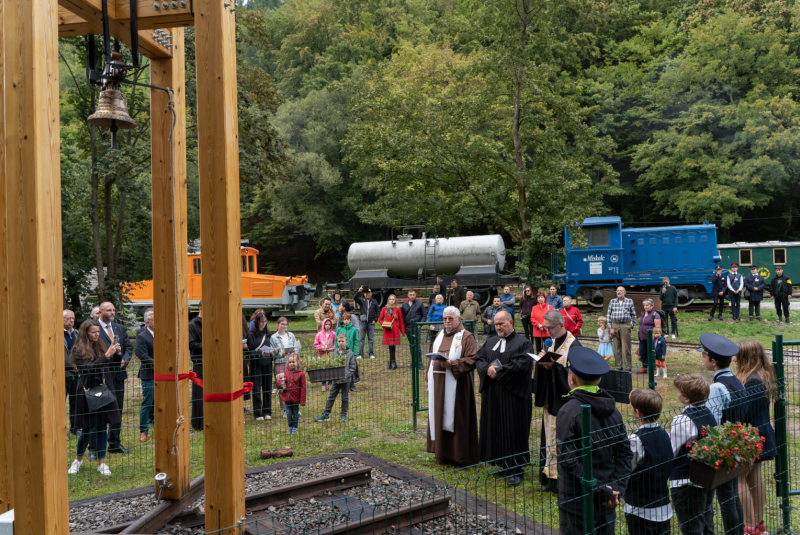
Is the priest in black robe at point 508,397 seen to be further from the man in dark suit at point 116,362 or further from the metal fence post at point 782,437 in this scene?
the man in dark suit at point 116,362

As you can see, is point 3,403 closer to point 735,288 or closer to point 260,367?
point 260,367

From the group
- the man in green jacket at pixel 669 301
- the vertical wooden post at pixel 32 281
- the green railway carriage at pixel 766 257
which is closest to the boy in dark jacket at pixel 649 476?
the vertical wooden post at pixel 32 281

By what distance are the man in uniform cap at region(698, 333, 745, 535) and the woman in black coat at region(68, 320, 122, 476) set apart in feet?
21.1

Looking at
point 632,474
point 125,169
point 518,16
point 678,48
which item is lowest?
point 632,474

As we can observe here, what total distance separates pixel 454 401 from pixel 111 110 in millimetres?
4910

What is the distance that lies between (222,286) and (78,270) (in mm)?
17607

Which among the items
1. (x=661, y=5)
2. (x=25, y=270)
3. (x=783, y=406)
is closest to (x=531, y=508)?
(x=783, y=406)

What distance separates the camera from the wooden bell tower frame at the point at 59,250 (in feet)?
9.05

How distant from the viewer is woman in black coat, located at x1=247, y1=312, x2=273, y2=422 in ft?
29.7

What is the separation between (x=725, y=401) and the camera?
4.41m

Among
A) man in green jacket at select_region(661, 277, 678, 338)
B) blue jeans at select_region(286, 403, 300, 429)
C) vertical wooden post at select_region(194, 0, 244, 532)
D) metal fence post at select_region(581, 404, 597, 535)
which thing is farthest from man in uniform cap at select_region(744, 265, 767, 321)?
vertical wooden post at select_region(194, 0, 244, 532)

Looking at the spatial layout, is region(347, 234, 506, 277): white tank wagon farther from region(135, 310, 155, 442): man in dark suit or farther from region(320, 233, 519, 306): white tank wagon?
region(135, 310, 155, 442): man in dark suit

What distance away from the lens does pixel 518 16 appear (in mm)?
20219

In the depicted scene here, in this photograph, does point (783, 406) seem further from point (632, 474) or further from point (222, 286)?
point (222, 286)
